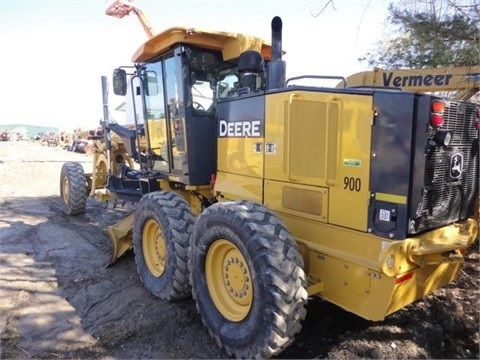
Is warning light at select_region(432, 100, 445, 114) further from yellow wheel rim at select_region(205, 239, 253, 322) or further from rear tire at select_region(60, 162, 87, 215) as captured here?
rear tire at select_region(60, 162, 87, 215)

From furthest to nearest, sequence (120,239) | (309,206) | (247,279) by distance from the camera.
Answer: (120,239) < (309,206) < (247,279)

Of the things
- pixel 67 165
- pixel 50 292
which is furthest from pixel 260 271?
pixel 67 165

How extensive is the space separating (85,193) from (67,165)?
825mm

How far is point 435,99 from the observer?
8.80 feet

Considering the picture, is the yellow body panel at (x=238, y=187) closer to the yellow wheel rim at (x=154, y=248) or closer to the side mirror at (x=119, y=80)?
the yellow wheel rim at (x=154, y=248)

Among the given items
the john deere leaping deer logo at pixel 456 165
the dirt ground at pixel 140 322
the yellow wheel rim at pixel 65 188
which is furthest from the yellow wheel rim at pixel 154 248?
the yellow wheel rim at pixel 65 188

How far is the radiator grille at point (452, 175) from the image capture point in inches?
112

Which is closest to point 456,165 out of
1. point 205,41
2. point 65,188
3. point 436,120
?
point 436,120

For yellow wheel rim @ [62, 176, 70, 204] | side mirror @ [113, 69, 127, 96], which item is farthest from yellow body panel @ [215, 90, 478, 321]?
yellow wheel rim @ [62, 176, 70, 204]

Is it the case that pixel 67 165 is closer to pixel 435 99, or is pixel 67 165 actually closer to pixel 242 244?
pixel 242 244

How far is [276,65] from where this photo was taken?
3729mm

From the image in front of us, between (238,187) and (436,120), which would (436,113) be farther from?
(238,187)

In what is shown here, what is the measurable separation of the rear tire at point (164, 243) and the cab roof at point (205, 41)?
1.67 meters

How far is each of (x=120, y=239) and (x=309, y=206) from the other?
120 inches
